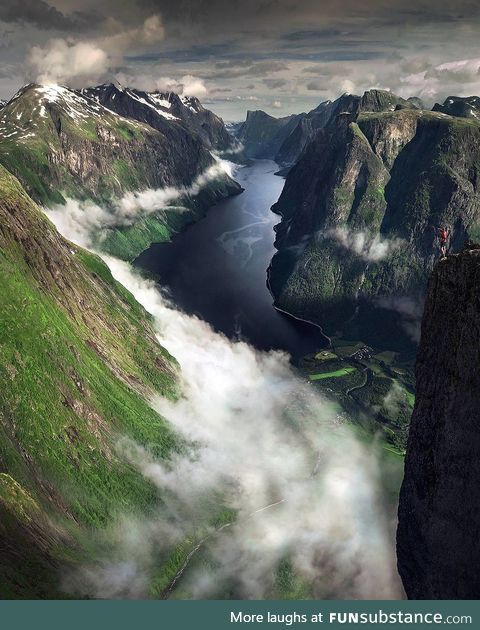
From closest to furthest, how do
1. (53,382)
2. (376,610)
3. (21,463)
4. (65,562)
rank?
(376,610)
(65,562)
(21,463)
(53,382)

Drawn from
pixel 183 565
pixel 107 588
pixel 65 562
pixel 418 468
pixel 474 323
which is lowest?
pixel 183 565

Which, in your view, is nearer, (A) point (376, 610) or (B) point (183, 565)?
(A) point (376, 610)

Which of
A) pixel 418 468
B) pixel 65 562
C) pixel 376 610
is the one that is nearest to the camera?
pixel 376 610

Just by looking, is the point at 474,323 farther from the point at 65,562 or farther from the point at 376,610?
the point at 65,562

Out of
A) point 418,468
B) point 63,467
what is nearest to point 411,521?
point 418,468

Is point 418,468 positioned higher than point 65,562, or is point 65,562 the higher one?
point 418,468

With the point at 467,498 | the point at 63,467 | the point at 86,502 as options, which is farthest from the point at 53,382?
the point at 467,498
